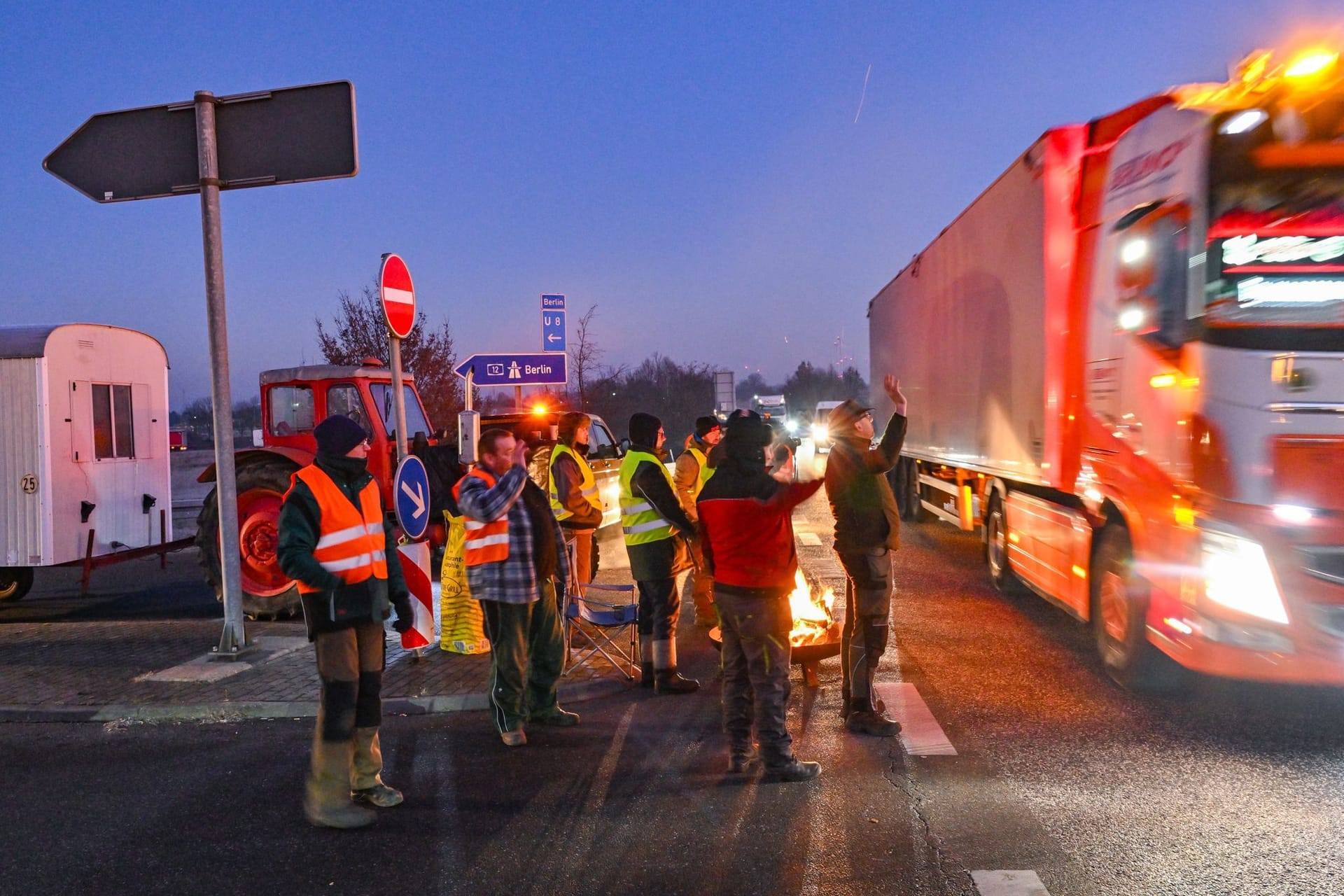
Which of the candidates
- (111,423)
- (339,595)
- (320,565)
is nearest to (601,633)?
(339,595)

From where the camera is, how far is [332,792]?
4.33m

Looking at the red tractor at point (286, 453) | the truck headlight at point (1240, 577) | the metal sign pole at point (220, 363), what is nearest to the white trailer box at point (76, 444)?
the red tractor at point (286, 453)

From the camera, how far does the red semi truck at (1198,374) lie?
15.6ft

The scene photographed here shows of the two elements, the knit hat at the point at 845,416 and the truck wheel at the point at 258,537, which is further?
the truck wheel at the point at 258,537

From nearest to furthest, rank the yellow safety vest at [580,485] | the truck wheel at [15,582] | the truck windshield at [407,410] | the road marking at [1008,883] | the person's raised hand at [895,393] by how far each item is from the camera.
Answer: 1. the road marking at [1008,883]
2. the person's raised hand at [895,393]
3. the yellow safety vest at [580,485]
4. the truck windshield at [407,410]
5. the truck wheel at [15,582]

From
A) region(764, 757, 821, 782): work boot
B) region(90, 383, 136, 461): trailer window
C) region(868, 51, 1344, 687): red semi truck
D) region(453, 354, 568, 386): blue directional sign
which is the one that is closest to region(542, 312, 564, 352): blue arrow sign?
region(453, 354, 568, 386): blue directional sign

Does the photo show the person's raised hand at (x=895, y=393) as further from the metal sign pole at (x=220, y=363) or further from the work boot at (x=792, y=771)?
the metal sign pole at (x=220, y=363)

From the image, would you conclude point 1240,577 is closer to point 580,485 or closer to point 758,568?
point 758,568

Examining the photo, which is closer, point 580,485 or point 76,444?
point 580,485

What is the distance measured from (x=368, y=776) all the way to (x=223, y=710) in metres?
2.10

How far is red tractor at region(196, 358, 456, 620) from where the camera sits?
898 centimetres

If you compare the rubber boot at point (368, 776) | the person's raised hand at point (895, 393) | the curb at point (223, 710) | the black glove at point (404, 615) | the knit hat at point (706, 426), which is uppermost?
the person's raised hand at point (895, 393)

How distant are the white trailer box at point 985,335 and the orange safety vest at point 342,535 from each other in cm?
540

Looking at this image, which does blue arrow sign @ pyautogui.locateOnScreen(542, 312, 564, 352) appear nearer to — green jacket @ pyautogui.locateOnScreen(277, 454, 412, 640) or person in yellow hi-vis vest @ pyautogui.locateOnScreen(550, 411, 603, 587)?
person in yellow hi-vis vest @ pyautogui.locateOnScreen(550, 411, 603, 587)
